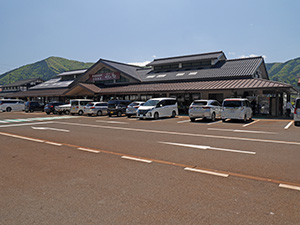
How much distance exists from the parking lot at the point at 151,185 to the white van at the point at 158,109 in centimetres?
1088

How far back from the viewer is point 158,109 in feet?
Result: 61.6

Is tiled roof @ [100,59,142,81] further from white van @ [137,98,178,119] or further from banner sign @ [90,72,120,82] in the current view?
white van @ [137,98,178,119]

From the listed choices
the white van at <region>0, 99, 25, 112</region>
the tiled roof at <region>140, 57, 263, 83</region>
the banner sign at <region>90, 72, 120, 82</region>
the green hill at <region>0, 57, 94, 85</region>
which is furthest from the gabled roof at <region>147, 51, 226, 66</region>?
the green hill at <region>0, 57, 94, 85</region>

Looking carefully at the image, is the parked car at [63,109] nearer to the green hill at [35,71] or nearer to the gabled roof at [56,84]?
the gabled roof at [56,84]

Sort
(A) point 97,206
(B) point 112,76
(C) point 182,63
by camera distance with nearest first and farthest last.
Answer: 1. (A) point 97,206
2. (C) point 182,63
3. (B) point 112,76

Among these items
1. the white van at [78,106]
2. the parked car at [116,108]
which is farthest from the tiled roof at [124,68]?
the white van at [78,106]

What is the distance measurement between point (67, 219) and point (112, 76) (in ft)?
105

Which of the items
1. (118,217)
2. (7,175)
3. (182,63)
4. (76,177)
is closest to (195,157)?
(76,177)

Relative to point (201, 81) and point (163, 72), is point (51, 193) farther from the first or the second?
point (163, 72)

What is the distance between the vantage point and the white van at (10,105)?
3316cm

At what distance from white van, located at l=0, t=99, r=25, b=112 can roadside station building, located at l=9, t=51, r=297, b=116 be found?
4.13 metres

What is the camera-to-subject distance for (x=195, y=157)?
20.3 ft

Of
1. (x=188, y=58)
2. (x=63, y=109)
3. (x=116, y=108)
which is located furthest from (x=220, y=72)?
(x=63, y=109)

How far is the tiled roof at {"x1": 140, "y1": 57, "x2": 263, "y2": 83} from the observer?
23.9 meters
